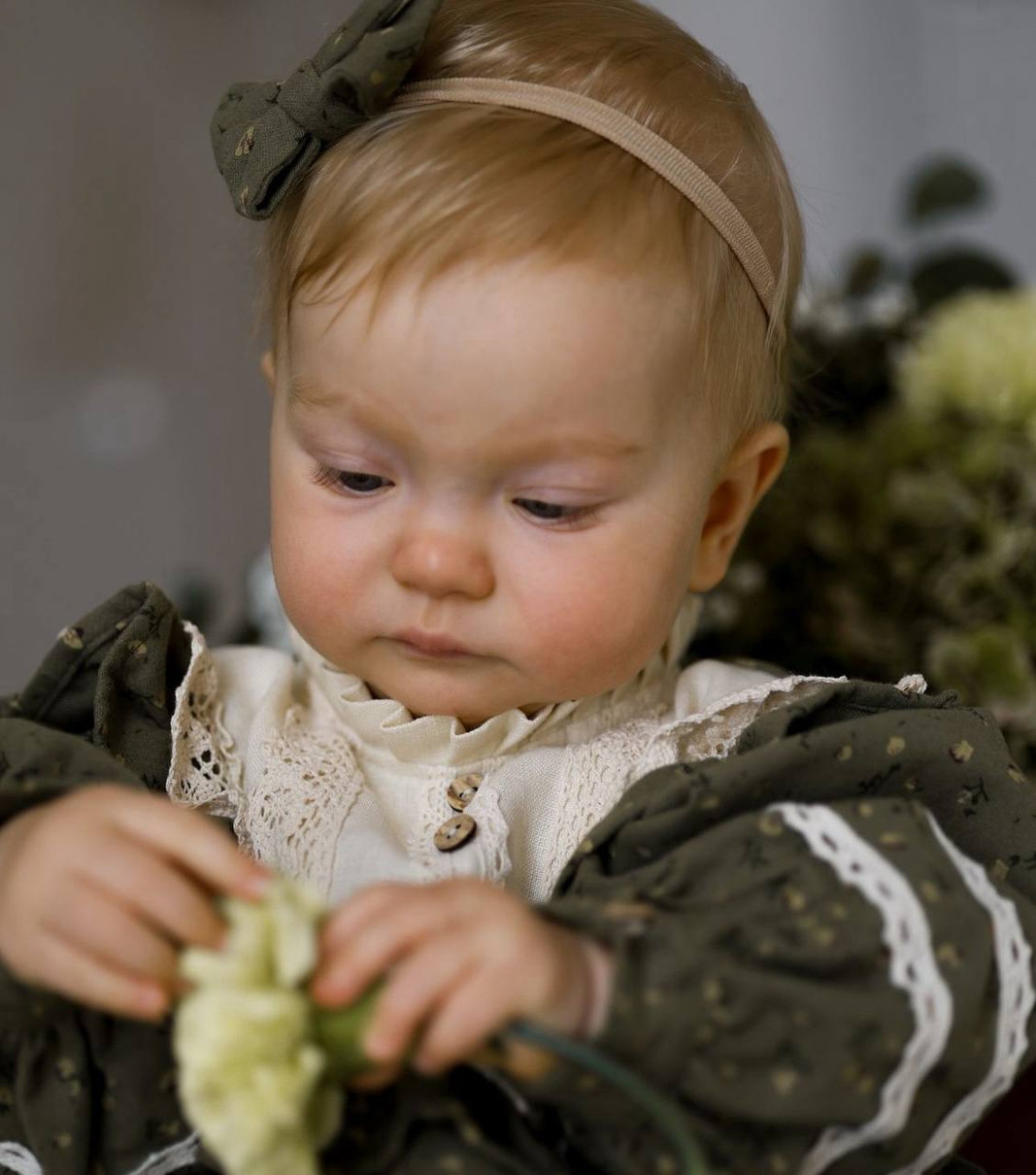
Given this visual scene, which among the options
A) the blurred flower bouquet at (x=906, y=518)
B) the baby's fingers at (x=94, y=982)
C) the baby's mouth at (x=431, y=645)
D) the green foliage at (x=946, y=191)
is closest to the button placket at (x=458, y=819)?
the baby's mouth at (x=431, y=645)

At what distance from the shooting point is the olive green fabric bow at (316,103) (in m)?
0.98

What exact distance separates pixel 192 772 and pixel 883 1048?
0.53m

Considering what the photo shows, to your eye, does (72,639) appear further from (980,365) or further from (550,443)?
(980,365)

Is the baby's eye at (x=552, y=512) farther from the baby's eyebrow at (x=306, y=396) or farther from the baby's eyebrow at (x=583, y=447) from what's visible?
the baby's eyebrow at (x=306, y=396)

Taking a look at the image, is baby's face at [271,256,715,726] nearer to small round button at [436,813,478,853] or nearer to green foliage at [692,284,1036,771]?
small round button at [436,813,478,853]

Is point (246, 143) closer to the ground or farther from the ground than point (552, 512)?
farther from the ground

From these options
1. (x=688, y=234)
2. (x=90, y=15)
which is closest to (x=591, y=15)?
(x=688, y=234)

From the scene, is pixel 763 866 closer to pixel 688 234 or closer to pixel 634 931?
pixel 634 931

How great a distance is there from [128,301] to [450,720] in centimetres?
123

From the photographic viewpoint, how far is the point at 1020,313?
168 cm

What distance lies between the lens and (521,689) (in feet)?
3.42

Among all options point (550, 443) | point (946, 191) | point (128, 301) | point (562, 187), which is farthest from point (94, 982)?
point (946, 191)

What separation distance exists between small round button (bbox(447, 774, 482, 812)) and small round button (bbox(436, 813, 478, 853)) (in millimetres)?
16

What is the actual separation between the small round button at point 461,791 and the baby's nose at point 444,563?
16 centimetres
